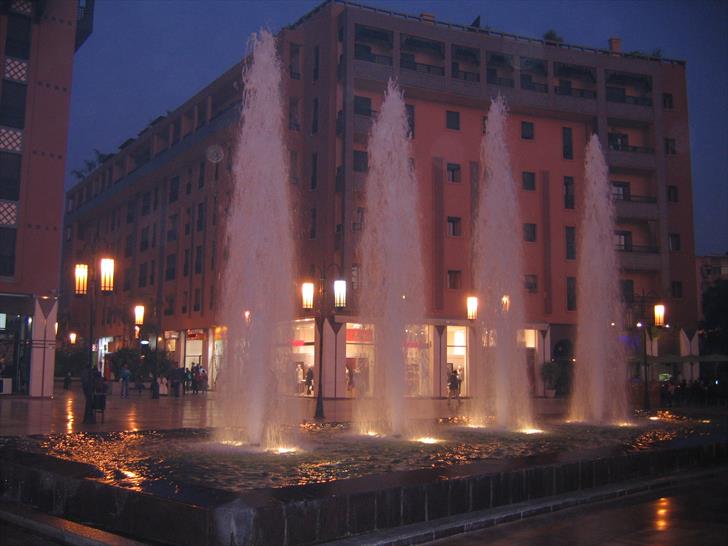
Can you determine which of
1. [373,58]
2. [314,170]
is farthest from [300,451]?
[373,58]

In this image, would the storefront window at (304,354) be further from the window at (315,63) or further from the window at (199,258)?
the window at (315,63)

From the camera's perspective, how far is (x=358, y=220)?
125 ft

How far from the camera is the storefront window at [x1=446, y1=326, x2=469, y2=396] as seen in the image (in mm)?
40531

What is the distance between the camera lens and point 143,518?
22.6 feet

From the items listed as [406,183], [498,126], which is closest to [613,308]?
[498,126]

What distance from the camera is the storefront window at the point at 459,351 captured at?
133 ft

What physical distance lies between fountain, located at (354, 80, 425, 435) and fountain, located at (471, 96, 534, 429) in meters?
2.11

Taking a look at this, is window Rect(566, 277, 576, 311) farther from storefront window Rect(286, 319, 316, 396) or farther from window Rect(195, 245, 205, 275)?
window Rect(195, 245, 205, 275)

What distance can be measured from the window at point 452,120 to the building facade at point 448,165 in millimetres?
125

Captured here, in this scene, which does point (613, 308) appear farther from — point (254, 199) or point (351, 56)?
point (351, 56)

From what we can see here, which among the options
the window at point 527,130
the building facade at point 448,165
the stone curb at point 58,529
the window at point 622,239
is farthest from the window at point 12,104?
the window at point 622,239

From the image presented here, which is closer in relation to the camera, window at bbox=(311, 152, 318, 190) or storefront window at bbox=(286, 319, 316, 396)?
storefront window at bbox=(286, 319, 316, 396)

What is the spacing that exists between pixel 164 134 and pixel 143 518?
171 feet

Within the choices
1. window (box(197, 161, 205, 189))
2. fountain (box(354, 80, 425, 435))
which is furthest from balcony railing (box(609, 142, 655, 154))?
fountain (box(354, 80, 425, 435))
